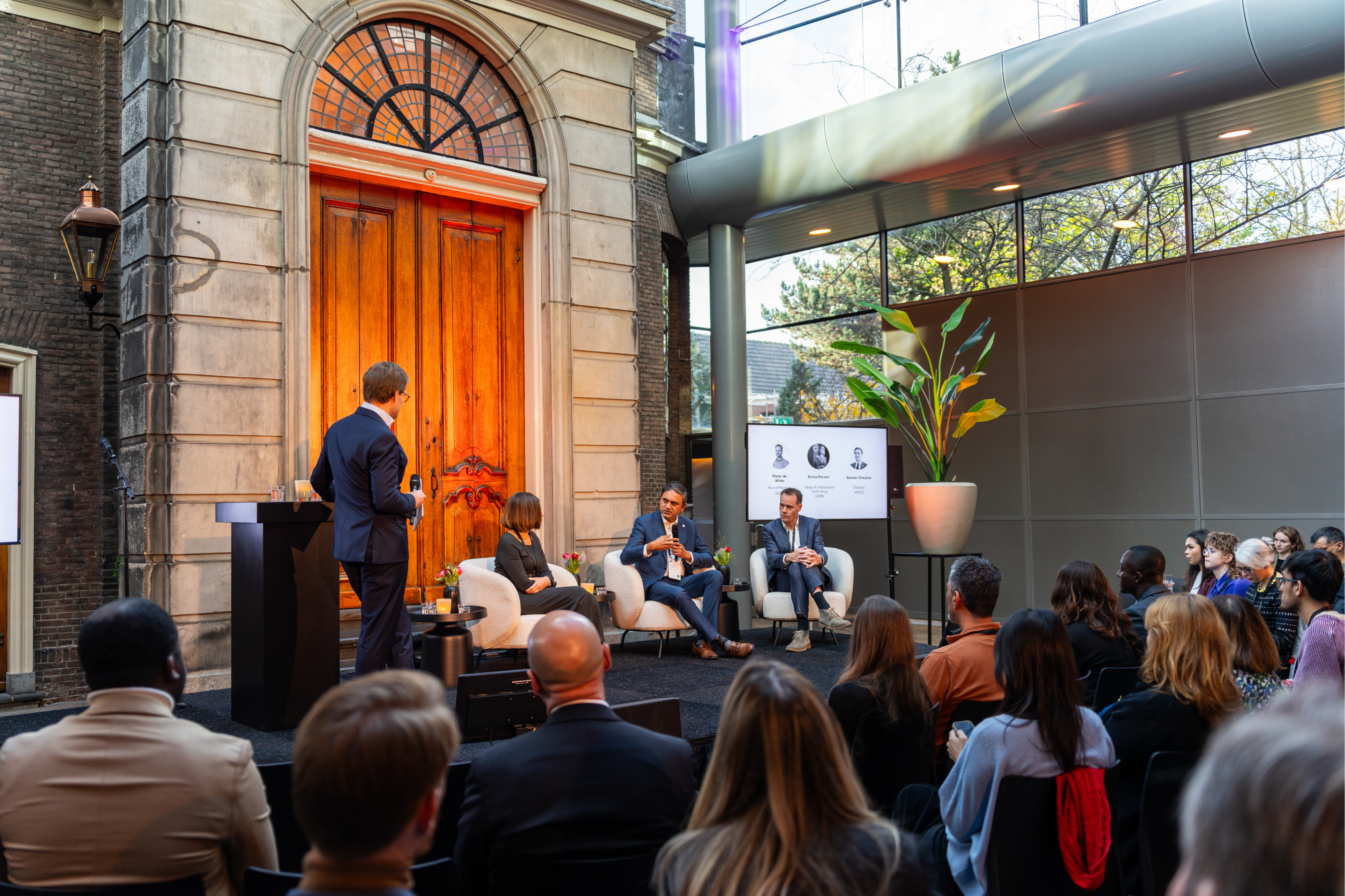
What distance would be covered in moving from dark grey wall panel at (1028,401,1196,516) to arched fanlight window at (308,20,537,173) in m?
5.60

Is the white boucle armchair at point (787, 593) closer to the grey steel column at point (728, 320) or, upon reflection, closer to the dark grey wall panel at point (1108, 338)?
the grey steel column at point (728, 320)

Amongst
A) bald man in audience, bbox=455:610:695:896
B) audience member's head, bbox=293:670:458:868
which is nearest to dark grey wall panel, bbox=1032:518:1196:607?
bald man in audience, bbox=455:610:695:896

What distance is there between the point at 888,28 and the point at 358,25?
4.99m

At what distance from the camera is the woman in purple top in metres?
3.31

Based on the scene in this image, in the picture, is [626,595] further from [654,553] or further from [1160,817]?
[1160,817]

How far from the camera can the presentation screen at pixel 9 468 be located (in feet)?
15.9

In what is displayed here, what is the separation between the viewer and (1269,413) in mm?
8391

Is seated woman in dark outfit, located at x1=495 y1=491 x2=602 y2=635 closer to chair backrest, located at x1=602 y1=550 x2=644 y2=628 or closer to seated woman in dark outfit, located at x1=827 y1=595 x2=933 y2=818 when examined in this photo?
chair backrest, located at x1=602 y1=550 x2=644 y2=628

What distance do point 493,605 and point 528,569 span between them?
0.41 meters

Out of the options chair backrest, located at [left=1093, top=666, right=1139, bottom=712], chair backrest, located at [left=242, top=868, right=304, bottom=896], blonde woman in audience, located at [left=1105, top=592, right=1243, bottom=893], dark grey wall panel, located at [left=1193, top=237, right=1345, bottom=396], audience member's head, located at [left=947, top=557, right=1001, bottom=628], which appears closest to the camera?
chair backrest, located at [left=242, top=868, right=304, bottom=896]

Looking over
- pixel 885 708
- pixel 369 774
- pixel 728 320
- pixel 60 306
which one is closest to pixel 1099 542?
pixel 728 320

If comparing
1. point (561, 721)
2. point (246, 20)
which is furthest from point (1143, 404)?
point (561, 721)

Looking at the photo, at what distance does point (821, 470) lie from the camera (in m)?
8.69

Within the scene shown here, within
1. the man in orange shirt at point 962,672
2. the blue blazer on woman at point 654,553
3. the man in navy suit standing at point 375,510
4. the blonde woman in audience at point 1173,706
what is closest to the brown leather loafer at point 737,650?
the blue blazer on woman at point 654,553
